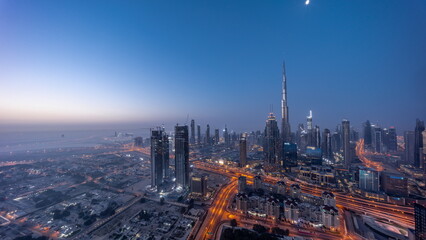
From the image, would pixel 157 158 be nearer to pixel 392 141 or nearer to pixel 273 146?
pixel 273 146

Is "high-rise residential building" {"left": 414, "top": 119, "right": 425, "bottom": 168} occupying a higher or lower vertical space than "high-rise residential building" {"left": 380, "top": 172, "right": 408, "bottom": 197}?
higher

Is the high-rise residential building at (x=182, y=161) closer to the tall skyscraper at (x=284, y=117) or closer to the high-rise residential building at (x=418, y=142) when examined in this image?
the tall skyscraper at (x=284, y=117)

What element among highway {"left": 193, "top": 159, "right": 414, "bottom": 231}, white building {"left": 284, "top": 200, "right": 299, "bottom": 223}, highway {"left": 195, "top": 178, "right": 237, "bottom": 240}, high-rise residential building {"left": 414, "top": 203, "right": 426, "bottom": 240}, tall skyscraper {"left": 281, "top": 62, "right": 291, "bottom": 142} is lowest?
highway {"left": 195, "top": 178, "right": 237, "bottom": 240}

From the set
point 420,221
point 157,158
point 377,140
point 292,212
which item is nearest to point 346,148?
point 377,140

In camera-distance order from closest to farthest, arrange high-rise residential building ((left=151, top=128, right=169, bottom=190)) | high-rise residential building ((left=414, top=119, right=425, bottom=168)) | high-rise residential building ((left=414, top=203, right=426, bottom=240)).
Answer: high-rise residential building ((left=414, top=203, right=426, bottom=240)), high-rise residential building ((left=151, top=128, right=169, bottom=190)), high-rise residential building ((left=414, top=119, right=425, bottom=168))

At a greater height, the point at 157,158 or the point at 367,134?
the point at 367,134

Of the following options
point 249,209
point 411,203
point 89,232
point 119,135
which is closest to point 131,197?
point 89,232

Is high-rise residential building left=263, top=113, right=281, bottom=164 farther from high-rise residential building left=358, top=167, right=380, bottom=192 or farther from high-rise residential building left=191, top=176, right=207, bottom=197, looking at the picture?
high-rise residential building left=191, top=176, right=207, bottom=197

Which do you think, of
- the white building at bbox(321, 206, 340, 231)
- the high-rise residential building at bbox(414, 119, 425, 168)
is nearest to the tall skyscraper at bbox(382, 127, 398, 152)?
the high-rise residential building at bbox(414, 119, 425, 168)

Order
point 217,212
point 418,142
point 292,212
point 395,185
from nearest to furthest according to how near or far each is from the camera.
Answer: point 292,212
point 217,212
point 395,185
point 418,142

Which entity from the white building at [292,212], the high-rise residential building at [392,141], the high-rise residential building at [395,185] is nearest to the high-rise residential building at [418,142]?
the high-rise residential building at [395,185]
